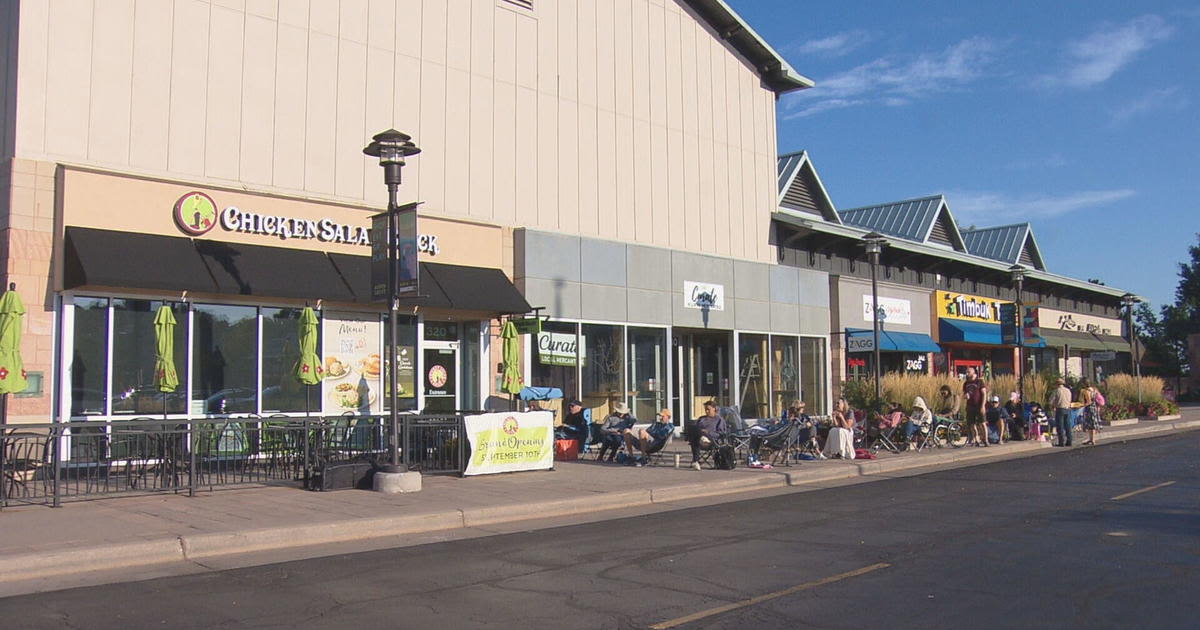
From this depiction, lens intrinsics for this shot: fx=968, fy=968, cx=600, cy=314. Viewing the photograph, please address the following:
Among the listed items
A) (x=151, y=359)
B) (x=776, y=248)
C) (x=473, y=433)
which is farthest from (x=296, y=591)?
(x=776, y=248)

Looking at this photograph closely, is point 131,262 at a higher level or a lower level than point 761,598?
higher

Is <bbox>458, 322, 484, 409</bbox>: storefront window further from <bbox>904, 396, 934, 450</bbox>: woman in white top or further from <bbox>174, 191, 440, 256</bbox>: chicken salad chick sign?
<bbox>904, 396, 934, 450</bbox>: woman in white top

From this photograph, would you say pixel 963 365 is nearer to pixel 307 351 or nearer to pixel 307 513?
pixel 307 351

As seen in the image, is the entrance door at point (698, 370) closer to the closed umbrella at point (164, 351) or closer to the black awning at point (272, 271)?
the black awning at point (272, 271)

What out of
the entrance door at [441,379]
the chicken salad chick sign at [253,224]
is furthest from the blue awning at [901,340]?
the chicken salad chick sign at [253,224]

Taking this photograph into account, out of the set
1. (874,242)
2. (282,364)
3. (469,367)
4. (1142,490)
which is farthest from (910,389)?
(282,364)

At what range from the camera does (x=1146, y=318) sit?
7925 cm

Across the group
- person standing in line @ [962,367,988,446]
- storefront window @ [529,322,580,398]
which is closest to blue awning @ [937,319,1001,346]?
person standing in line @ [962,367,988,446]

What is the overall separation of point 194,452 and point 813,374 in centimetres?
2040

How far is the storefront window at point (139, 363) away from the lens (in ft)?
50.7

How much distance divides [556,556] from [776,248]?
20651 mm

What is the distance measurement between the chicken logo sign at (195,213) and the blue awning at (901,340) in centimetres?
2083

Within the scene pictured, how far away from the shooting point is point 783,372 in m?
28.6

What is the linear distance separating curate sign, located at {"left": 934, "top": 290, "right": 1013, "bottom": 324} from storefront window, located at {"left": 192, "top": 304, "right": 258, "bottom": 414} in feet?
87.8
